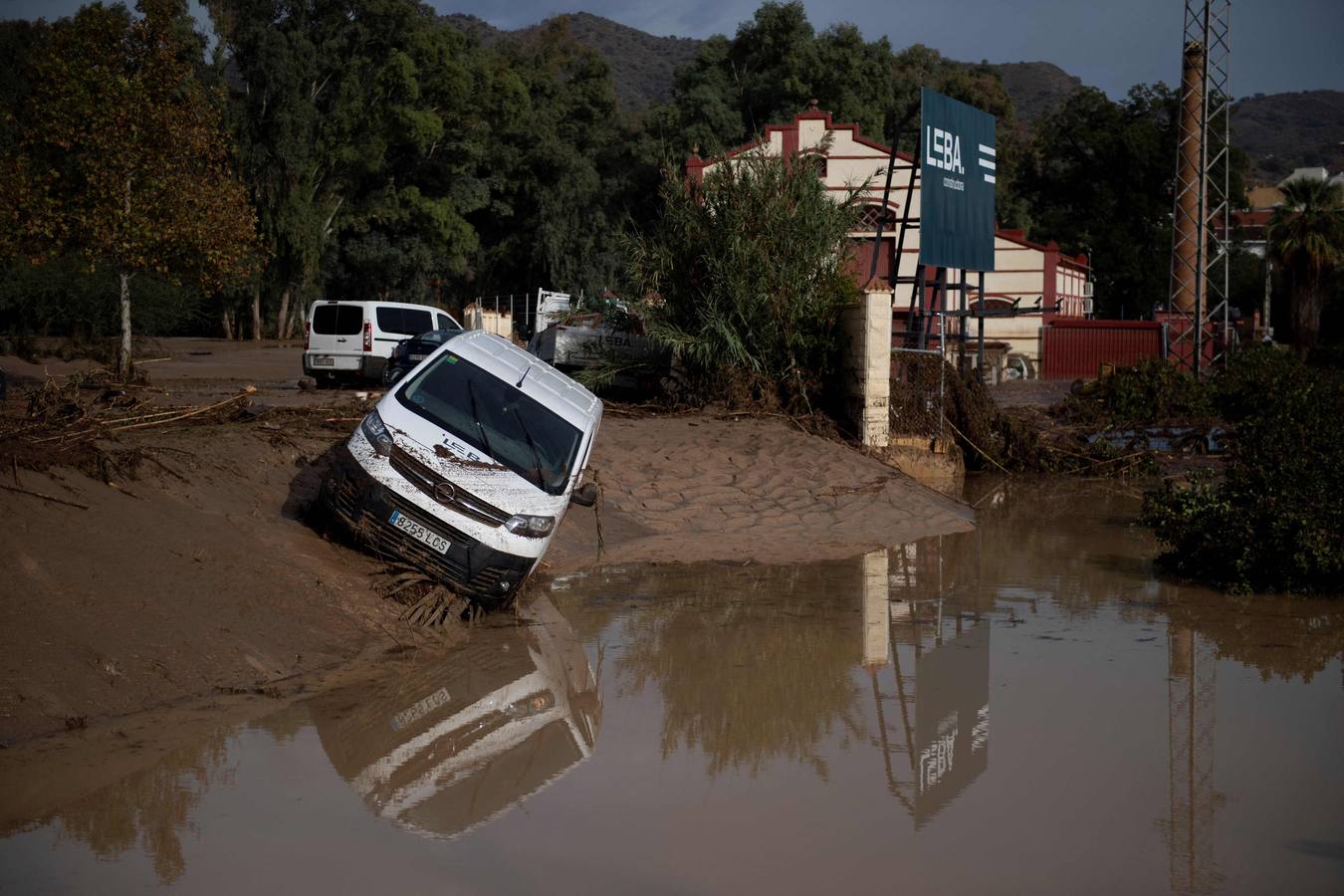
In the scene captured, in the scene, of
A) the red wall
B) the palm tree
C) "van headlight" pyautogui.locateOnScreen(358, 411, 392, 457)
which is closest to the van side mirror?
"van headlight" pyautogui.locateOnScreen(358, 411, 392, 457)

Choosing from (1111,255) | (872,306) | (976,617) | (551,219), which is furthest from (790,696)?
(1111,255)

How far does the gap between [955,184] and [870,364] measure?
315 inches

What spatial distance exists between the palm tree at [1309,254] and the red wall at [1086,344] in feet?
70.4

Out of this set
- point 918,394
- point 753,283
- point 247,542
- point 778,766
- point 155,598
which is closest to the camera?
point 778,766

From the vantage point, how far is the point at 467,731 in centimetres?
790

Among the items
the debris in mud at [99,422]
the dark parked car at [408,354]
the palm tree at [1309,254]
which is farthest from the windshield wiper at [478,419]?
the palm tree at [1309,254]

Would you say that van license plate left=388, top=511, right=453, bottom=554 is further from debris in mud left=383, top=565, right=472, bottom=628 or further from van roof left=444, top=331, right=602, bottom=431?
van roof left=444, top=331, right=602, bottom=431

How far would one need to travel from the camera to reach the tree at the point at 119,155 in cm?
2591

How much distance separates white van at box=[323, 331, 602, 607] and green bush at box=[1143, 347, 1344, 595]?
595 cm

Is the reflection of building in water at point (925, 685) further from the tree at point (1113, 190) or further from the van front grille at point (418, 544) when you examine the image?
the tree at point (1113, 190)

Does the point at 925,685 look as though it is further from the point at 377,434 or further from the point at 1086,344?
the point at 1086,344

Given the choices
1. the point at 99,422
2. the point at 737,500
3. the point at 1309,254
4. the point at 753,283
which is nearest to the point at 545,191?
the point at 1309,254

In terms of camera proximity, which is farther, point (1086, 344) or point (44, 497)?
point (1086, 344)

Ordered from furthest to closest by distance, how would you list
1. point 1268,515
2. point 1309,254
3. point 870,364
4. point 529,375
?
1. point 1309,254
2. point 870,364
3. point 1268,515
4. point 529,375
